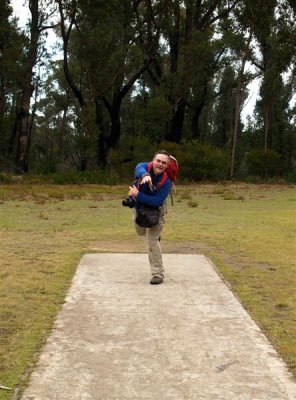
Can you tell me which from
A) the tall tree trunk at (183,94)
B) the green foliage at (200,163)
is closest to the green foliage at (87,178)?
the green foliage at (200,163)

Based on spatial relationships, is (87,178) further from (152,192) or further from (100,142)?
(152,192)

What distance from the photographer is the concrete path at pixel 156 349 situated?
132 inches

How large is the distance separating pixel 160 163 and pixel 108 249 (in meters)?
3.00

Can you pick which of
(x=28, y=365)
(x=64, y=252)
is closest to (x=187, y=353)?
(x=28, y=365)

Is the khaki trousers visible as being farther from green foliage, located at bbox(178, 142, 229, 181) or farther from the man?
green foliage, located at bbox(178, 142, 229, 181)

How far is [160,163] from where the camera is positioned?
6270mm

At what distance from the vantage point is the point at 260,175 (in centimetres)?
3700

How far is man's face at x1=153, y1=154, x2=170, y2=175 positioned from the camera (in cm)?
627

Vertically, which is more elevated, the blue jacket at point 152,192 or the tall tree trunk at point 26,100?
the tall tree trunk at point 26,100

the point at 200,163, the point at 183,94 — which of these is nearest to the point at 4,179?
the point at 200,163

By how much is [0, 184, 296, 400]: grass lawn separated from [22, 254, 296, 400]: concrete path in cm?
16

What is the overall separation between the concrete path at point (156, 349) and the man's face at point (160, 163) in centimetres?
123

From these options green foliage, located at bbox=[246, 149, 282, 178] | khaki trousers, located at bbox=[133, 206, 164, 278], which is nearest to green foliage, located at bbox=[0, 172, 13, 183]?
green foliage, located at bbox=[246, 149, 282, 178]

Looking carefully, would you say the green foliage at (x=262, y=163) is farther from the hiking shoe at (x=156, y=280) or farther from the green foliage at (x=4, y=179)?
the hiking shoe at (x=156, y=280)
